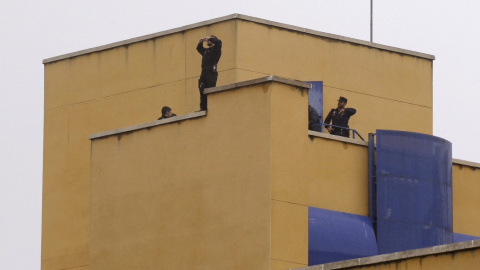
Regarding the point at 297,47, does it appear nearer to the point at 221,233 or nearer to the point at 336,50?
the point at 336,50

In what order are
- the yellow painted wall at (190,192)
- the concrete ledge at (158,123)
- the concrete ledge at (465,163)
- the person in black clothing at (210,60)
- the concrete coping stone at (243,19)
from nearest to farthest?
the yellow painted wall at (190,192)
the concrete ledge at (158,123)
the person in black clothing at (210,60)
the concrete ledge at (465,163)
the concrete coping stone at (243,19)

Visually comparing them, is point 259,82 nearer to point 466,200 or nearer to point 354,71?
point 466,200

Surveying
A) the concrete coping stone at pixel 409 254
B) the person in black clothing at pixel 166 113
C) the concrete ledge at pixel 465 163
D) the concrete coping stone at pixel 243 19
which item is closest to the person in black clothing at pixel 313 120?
the person in black clothing at pixel 166 113

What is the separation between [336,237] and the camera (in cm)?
4703

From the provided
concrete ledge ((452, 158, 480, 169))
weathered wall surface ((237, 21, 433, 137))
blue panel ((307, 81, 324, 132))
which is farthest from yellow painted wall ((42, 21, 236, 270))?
concrete ledge ((452, 158, 480, 169))

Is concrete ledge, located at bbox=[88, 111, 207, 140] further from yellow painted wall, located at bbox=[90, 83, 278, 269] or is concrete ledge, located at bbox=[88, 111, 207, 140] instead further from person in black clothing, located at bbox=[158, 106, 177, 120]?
person in black clothing, located at bbox=[158, 106, 177, 120]

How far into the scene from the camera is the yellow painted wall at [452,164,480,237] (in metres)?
51.8

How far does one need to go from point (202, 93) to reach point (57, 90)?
10149 mm

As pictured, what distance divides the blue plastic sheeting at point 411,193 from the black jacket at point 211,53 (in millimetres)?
4483

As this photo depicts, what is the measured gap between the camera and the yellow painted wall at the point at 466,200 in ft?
A: 170

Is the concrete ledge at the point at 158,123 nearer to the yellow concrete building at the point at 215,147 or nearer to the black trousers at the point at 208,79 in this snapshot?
the yellow concrete building at the point at 215,147

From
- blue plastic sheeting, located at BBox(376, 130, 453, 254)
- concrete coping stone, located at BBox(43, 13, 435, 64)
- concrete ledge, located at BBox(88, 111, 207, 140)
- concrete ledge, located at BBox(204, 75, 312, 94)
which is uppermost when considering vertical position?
concrete coping stone, located at BBox(43, 13, 435, 64)

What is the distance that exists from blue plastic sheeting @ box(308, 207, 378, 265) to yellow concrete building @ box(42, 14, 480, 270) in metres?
0.31

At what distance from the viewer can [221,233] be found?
1820 inches
